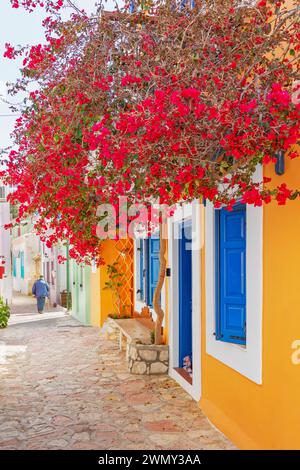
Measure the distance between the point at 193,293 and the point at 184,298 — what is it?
1284mm

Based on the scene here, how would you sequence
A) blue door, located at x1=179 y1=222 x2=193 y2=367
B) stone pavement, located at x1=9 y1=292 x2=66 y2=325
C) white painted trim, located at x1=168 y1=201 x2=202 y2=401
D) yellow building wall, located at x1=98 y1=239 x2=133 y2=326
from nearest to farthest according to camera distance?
1. white painted trim, located at x1=168 y1=201 x2=202 y2=401
2. blue door, located at x1=179 y1=222 x2=193 y2=367
3. yellow building wall, located at x1=98 y1=239 x2=133 y2=326
4. stone pavement, located at x1=9 y1=292 x2=66 y2=325

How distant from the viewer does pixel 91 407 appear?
664 centimetres

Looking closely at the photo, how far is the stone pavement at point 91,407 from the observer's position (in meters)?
5.36

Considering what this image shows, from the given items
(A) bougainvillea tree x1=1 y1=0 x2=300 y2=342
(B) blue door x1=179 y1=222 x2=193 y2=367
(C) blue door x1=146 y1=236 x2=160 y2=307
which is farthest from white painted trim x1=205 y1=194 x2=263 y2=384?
(C) blue door x1=146 y1=236 x2=160 y2=307

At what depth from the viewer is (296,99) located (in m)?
3.92

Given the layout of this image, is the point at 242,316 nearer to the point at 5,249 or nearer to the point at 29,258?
the point at 5,249

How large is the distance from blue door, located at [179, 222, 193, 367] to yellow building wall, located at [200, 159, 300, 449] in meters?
2.93

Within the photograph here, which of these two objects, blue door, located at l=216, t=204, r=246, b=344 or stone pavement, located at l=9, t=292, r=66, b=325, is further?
stone pavement, located at l=9, t=292, r=66, b=325

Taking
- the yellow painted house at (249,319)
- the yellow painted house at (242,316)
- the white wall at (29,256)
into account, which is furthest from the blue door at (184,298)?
the white wall at (29,256)

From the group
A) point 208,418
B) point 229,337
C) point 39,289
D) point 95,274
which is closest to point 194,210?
A: point 229,337

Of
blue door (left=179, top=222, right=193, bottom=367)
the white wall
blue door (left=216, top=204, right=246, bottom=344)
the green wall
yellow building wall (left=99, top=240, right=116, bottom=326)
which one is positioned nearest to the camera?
blue door (left=216, top=204, right=246, bottom=344)

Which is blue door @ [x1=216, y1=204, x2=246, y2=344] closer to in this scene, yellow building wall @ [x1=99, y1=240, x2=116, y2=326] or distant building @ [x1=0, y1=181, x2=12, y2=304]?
yellow building wall @ [x1=99, y1=240, x2=116, y2=326]

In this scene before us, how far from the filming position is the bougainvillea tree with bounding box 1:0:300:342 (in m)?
3.48

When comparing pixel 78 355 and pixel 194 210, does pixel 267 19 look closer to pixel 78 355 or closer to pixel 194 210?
pixel 194 210
